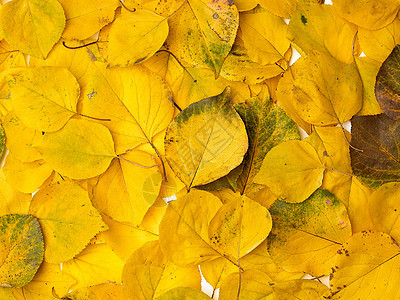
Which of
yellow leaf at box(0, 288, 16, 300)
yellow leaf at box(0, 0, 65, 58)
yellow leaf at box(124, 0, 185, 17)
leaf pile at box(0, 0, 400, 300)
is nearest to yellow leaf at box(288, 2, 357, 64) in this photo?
leaf pile at box(0, 0, 400, 300)

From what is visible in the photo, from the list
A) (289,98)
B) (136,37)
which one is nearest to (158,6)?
(136,37)

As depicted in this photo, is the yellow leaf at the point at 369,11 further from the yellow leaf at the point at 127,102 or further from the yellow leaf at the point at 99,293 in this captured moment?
the yellow leaf at the point at 99,293

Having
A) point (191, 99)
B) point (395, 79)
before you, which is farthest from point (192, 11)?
point (395, 79)

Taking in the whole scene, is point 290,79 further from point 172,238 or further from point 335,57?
point 172,238

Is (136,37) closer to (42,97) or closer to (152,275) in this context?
(42,97)

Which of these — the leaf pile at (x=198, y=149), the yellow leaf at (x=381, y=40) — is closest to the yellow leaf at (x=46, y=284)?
the leaf pile at (x=198, y=149)
